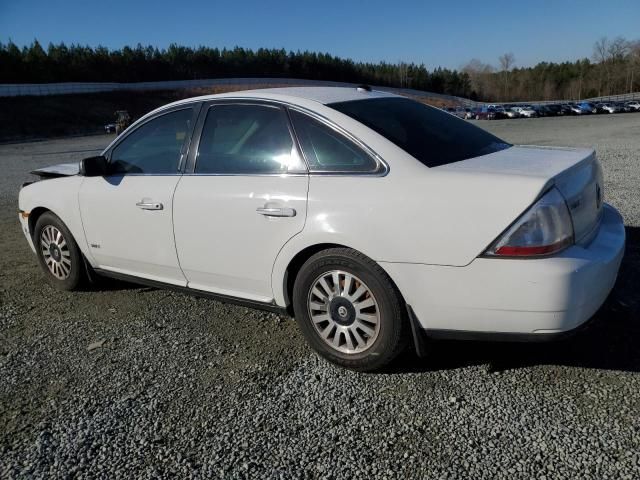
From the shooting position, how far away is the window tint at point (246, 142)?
3377 millimetres

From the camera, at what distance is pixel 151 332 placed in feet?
12.9

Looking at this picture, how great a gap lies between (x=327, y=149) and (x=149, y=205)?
142 centimetres

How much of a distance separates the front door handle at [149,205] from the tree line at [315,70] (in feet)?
256

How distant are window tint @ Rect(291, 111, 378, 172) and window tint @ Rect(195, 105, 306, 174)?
77 millimetres

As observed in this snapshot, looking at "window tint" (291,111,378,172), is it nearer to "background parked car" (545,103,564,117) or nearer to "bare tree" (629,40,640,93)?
"background parked car" (545,103,564,117)

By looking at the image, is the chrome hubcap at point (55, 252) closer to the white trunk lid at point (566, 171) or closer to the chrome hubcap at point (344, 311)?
the chrome hubcap at point (344, 311)

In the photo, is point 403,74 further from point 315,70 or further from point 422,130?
point 422,130

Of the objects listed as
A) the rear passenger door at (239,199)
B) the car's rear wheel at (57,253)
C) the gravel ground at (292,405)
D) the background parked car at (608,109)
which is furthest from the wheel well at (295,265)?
the background parked car at (608,109)

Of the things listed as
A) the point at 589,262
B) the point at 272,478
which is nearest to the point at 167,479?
the point at 272,478

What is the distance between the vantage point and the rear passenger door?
3.26 meters

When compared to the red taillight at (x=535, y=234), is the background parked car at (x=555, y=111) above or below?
below

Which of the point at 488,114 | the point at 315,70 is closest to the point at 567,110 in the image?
the point at 488,114

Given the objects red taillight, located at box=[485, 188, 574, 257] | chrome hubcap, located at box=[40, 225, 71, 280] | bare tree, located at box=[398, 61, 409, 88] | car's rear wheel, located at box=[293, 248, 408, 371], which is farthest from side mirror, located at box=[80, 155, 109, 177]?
bare tree, located at box=[398, 61, 409, 88]

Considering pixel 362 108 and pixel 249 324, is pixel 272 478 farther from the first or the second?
pixel 362 108
